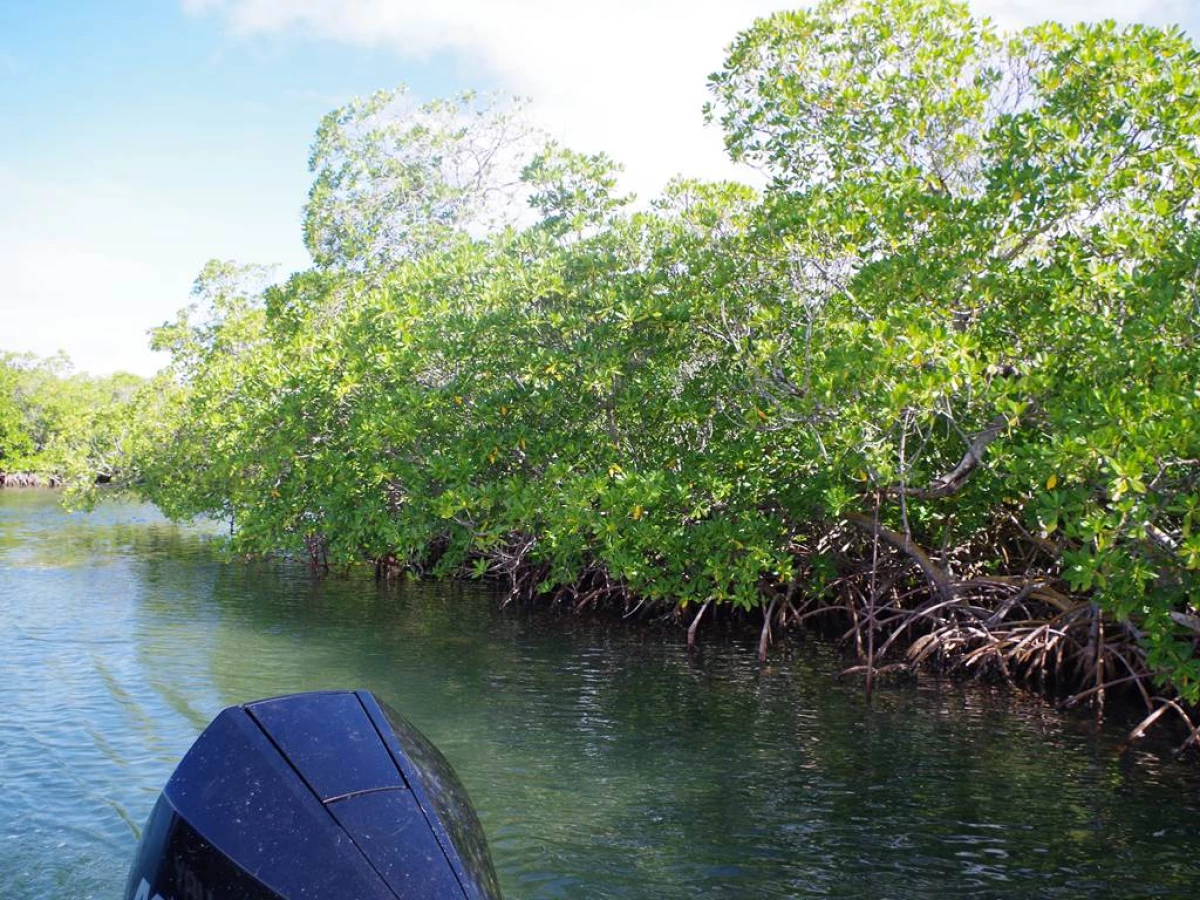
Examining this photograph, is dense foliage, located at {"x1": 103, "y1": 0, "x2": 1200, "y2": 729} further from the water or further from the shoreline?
the shoreline

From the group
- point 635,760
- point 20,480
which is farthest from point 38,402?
point 635,760

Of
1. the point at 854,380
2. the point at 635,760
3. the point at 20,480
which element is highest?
the point at 854,380

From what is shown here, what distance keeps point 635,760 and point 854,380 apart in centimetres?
362

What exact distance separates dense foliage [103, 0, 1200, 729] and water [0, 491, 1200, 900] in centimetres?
98

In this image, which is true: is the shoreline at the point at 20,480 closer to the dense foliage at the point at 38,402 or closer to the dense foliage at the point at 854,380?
the dense foliage at the point at 38,402

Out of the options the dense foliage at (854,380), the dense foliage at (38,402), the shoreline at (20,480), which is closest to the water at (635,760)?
the dense foliage at (854,380)

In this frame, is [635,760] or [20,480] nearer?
[635,760]

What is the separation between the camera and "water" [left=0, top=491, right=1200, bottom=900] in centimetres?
622

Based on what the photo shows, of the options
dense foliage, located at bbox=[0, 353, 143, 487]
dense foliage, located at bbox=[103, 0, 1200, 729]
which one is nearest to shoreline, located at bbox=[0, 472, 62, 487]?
dense foliage, located at bbox=[0, 353, 143, 487]

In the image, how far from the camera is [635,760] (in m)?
8.30

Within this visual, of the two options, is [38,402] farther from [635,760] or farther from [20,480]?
[635,760]

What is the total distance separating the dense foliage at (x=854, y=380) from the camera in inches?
324

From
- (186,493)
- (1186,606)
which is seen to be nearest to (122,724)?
(1186,606)

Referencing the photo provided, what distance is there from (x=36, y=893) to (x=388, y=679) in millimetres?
5392
